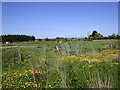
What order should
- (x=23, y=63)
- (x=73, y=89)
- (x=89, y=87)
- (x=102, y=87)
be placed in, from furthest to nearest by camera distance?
(x=23, y=63)
(x=73, y=89)
(x=89, y=87)
(x=102, y=87)

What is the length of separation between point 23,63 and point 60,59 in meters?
1.75

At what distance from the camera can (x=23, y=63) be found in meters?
6.11

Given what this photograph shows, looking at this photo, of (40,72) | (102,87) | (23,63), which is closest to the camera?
(102,87)

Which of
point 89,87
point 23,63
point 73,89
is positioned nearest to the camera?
point 89,87

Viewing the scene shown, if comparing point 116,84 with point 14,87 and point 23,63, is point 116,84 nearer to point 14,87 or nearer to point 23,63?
point 14,87

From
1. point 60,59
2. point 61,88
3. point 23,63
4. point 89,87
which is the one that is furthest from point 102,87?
point 23,63

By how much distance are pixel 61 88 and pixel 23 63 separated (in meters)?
2.68

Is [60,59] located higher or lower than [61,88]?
higher

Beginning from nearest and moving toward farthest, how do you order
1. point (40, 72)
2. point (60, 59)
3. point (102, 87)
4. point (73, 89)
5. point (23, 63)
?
point (102, 87) → point (73, 89) → point (40, 72) → point (60, 59) → point (23, 63)

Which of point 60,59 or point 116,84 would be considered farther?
point 60,59

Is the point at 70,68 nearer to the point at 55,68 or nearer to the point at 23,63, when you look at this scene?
the point at 55,68

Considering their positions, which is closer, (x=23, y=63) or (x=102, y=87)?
(x=102, y=87)

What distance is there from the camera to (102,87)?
10.0 feet

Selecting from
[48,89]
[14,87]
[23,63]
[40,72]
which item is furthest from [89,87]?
[23,63]
